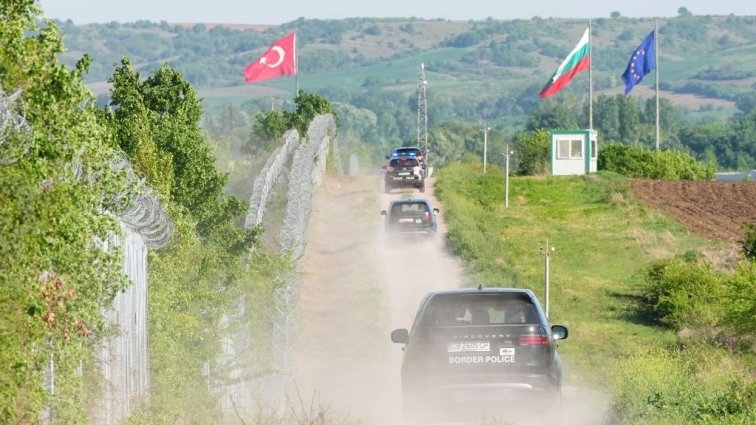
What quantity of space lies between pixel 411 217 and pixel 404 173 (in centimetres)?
1635

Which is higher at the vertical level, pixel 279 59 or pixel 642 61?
pixel 279 59

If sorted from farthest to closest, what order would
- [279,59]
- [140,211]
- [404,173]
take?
1. [279,59]
2. [404,173]
3. [140,211]

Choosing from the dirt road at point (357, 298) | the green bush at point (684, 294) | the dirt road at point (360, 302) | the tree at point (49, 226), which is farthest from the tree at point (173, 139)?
the green bush at point (684, 294)

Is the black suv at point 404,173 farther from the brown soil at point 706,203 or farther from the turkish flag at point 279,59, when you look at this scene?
the brown soil at point 706,203

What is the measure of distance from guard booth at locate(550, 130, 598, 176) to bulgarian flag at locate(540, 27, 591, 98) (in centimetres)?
235

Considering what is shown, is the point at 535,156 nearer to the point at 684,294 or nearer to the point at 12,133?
the point at 684,294

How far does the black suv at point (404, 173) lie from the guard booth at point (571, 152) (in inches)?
481

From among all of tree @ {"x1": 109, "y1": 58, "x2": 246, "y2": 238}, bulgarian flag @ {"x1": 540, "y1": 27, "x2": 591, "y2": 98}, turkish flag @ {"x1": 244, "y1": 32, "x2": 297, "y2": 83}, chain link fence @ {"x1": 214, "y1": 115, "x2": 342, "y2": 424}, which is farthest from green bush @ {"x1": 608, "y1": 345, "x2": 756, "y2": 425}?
bulgarian flag @ {"x1": 540, "y1": 27, "x2": 591, "y2": 98}

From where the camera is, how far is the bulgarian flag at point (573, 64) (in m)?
79.6

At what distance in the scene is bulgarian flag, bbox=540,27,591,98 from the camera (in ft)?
261

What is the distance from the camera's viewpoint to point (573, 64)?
3187 inches

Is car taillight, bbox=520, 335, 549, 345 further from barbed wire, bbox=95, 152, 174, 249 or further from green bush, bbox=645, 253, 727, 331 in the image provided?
green bush, bbox=645, 253, 727, 331

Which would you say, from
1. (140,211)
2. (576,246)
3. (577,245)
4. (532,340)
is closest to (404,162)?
(577,245)

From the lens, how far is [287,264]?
2488 cm
